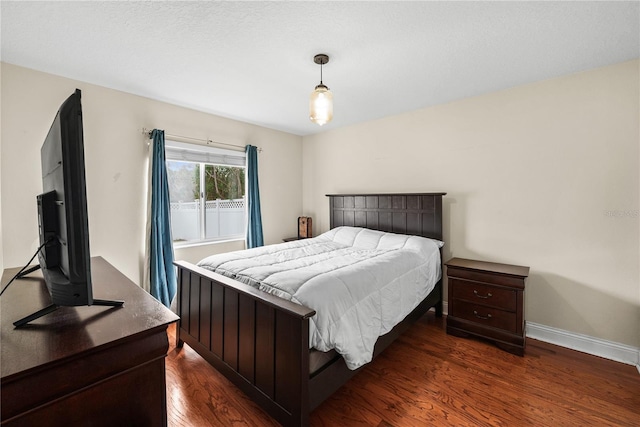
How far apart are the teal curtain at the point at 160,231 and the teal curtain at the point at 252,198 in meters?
1.06

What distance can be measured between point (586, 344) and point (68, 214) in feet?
11.9

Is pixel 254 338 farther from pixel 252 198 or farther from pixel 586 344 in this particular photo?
pixel 586 344

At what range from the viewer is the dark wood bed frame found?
1.45m

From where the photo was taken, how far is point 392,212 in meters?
3.50

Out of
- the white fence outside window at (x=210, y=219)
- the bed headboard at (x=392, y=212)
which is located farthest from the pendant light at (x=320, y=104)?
the white fence outside window at (x=210, y=219)

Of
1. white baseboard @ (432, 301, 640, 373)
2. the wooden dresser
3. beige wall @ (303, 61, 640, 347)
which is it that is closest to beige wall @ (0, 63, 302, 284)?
the wooden dresser

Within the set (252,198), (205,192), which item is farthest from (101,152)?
(252,198)

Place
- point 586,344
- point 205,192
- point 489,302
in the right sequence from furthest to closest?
point 205,192
point 489,302
point 586,344

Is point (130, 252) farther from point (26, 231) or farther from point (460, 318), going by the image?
point (460, 318)

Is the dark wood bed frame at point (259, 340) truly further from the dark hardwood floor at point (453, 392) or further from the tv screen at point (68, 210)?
the tv screen at point (68, 210)

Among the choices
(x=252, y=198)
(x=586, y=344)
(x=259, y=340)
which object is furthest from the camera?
(x=252, y=198)

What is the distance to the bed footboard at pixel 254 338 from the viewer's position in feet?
4.74

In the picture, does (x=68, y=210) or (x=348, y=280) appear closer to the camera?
(x=68, y=210)

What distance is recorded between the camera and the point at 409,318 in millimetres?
2471
